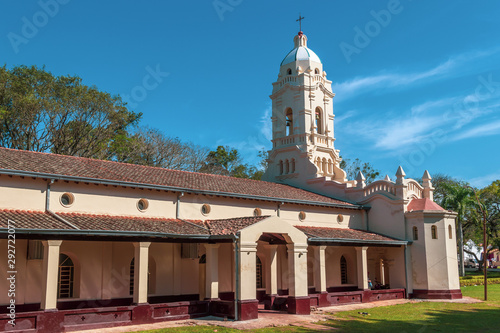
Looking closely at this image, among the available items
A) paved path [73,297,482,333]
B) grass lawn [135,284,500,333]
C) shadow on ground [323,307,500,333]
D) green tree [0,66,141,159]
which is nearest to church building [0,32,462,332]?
paved path [73,297,482,333]

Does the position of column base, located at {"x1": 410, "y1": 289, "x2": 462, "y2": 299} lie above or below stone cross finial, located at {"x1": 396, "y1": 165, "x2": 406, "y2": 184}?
below

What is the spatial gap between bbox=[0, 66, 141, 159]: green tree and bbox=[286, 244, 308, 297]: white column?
22.1m

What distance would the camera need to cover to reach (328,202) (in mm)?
27781

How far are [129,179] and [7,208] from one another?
4.84m

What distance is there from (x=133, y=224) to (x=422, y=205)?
17.8 metres

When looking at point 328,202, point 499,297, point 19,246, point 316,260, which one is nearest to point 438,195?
point 499,297

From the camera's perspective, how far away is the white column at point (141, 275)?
1730 cm

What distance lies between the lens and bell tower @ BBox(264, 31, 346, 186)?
32750 millimetres

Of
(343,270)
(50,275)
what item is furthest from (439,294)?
(50,275)

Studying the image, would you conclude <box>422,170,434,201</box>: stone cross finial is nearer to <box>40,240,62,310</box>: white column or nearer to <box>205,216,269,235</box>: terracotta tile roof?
<box>205,216,269,235</box>: terracotta tile roof

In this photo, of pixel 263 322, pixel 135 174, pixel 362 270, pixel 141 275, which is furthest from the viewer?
pixel 362 270

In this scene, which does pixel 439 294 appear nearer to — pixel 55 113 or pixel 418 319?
pixel 418 319

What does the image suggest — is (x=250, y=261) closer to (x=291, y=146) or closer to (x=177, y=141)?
(x=291, y=146)

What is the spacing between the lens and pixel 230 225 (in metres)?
19.9
